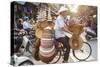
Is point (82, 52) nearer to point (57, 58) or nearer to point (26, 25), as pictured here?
point (57, 58)

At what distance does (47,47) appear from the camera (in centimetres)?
211

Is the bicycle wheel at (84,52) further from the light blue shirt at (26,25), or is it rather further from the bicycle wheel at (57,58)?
the light blue shirt at (26,25)

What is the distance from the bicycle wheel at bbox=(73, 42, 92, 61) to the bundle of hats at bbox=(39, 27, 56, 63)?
30 cm

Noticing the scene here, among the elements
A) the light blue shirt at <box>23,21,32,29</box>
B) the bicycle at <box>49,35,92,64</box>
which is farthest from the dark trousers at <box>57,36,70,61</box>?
the light blue shirt at <box>23,21,32,29</box>

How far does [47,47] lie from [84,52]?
1.63 feet

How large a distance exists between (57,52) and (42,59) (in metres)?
0.20

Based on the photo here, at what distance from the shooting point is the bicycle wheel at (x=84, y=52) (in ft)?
7.41

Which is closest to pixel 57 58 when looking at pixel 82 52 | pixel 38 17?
pixel 82 52

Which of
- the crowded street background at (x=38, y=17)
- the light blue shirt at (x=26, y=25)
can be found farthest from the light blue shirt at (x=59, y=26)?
the light blue shirt at (x=26, y=25)

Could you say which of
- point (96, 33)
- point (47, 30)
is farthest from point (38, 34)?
point (96, 33)

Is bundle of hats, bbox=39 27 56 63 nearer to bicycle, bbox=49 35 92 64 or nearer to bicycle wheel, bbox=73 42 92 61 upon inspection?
bicycle, bbox=49 35 92 64

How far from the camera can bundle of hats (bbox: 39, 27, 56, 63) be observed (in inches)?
82.2

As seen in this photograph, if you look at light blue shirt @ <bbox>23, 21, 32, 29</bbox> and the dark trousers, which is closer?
light blue shirt @ <bbox>23, 21, 32, 29</bbox>
